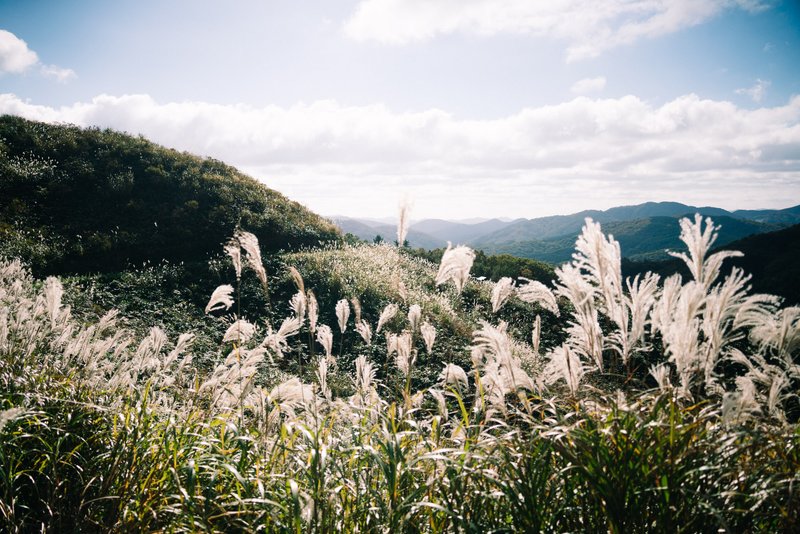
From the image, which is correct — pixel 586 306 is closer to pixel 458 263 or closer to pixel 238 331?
pixel 458 263

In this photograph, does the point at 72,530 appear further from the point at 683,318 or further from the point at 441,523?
the point at 683,318

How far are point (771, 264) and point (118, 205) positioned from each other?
50.4 m

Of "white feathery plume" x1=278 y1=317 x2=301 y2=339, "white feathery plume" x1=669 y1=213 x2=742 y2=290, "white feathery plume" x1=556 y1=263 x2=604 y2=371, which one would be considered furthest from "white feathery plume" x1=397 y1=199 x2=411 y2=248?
"white feathery plume" x1=669 y1=213 x2=742 y2=290

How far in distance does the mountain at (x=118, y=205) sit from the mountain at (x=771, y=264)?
2418 centimetres

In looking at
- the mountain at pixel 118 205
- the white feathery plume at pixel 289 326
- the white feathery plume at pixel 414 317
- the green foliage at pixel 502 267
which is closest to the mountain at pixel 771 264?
the green foliage at pixel 502 267

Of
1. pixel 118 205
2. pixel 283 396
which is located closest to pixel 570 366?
pixel 283 396

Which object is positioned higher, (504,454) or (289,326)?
Result: (289,326)

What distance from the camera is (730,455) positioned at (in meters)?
1.96

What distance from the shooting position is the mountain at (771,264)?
2864 centimetres

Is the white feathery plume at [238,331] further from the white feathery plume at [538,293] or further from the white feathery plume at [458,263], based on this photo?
the white feathery plume at [538,293]

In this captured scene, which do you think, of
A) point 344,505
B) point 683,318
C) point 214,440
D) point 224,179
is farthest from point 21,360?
point 224,179

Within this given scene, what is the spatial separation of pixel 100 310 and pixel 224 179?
12442mm

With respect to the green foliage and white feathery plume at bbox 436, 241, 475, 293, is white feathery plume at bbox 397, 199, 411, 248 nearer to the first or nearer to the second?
white feathery plume at bbox 436, 241, 475, 293

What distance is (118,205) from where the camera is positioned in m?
17.0
